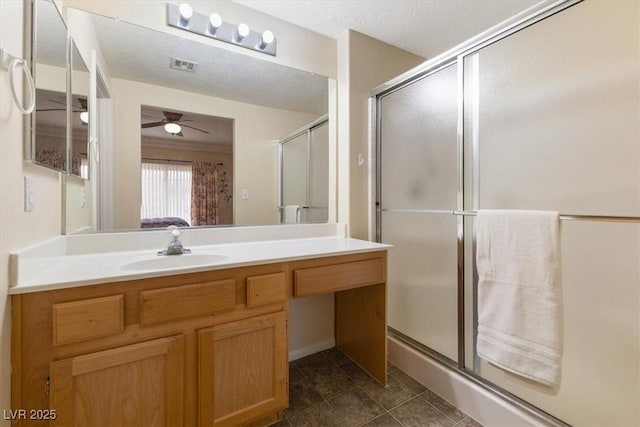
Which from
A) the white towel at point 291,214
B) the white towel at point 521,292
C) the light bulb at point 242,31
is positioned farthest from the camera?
the white towel at point 291,214

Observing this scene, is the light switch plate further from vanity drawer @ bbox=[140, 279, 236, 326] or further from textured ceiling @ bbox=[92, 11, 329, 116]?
textured ceiling @ bbox=[92, 11, 329, 116]

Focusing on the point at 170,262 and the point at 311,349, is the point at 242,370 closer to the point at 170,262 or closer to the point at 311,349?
the point at 170,262

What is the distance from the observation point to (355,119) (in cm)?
204

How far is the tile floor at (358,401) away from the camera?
1436 mm

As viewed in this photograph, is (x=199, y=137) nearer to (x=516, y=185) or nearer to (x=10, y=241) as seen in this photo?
(x=10, y=241)

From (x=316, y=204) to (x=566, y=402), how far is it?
174 centimetres

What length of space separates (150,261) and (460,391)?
173 centimetres

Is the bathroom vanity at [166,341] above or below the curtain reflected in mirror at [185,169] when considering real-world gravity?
below

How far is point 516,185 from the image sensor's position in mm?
1522

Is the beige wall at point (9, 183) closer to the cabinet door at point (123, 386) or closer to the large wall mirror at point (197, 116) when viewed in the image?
the cabinet door at point (123, 386)

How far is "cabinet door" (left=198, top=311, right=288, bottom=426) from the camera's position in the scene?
1.15m

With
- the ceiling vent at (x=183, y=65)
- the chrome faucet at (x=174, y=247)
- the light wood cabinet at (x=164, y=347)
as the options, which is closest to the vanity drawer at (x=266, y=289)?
the light wood cabinet at (x=164, y=347)

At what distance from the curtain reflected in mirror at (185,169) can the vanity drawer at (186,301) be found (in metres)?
0.64

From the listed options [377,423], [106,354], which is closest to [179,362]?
[106,354]
